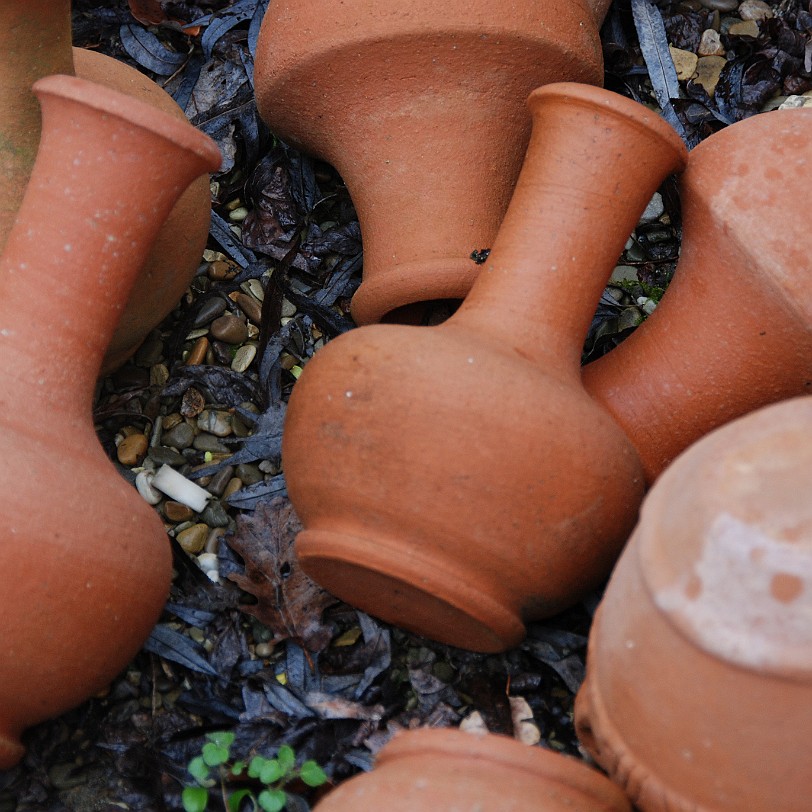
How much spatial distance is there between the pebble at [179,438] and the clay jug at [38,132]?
0.66 feet

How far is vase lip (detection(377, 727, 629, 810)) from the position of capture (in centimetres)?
148

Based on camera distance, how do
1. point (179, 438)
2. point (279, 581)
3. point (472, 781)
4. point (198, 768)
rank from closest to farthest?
1. point (472, 781)
2. point (198, 768)
3. point (279, 581)
4. point (179, 438)

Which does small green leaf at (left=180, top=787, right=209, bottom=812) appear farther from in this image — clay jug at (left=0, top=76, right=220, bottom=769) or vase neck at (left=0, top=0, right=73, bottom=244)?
vase neck at (left=0, top=0, right=73, bottom=244)

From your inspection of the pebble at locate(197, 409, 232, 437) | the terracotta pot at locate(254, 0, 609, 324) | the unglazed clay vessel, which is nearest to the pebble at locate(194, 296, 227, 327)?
the pebble at locate(197, 409, 232, 437)

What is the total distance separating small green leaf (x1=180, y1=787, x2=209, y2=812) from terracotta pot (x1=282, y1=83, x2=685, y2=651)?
16.7 inches

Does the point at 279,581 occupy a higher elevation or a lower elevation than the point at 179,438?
lower

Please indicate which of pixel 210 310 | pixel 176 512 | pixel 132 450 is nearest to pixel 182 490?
pixel 176 512

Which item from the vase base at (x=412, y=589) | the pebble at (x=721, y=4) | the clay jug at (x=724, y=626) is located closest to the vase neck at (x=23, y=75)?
the vase base at (x=412, y=589)

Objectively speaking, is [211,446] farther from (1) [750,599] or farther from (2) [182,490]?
(1) [750,599]

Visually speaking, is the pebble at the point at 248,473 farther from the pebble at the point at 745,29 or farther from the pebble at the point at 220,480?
the pebble at the point at 745,29

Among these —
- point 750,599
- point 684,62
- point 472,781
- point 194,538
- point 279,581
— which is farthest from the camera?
point 684,62

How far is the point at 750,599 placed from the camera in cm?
120

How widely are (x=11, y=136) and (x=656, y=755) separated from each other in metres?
1.57

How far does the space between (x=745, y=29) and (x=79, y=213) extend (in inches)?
72.3
